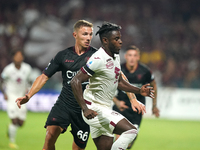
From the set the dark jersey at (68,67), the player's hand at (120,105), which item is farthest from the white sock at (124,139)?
the player's hand at (120,105)

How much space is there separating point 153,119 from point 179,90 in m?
1.65

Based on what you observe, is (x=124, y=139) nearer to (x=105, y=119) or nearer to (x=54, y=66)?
(x=105, y=119)

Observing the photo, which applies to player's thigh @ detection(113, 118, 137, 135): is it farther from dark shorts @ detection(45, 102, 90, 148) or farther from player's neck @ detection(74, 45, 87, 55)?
player's neck @ detection(74, 45, 87, 55)

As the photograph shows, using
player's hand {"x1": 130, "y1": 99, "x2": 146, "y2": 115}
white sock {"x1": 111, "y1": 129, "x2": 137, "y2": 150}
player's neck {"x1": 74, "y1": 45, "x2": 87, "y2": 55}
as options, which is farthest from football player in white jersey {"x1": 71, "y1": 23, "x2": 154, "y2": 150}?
player's neck {"x1": 74, "y1": 45, "x2": 87, "y2": 55}

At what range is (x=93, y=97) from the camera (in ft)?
16.4

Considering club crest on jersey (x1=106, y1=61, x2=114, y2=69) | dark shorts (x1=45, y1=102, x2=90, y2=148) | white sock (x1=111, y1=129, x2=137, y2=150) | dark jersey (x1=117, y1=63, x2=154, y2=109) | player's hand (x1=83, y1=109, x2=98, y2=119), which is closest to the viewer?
player's hand (x1=83, y1=109, x2=98, y2=119)

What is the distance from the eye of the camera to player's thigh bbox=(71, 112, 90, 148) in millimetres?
5801

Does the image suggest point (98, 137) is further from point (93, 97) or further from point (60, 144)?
point (60, 144)

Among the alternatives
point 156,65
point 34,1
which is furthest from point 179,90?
point 34,1

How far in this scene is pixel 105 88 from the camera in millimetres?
5012

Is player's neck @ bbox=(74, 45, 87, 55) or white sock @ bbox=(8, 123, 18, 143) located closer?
player's neck @ bbox=(74, 45, 87, 55)

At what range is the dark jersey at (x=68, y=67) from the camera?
569cm

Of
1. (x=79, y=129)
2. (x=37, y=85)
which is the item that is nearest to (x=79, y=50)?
(x=37, y=85)

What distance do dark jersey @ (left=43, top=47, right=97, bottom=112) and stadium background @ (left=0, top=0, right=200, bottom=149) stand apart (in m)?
9.99
